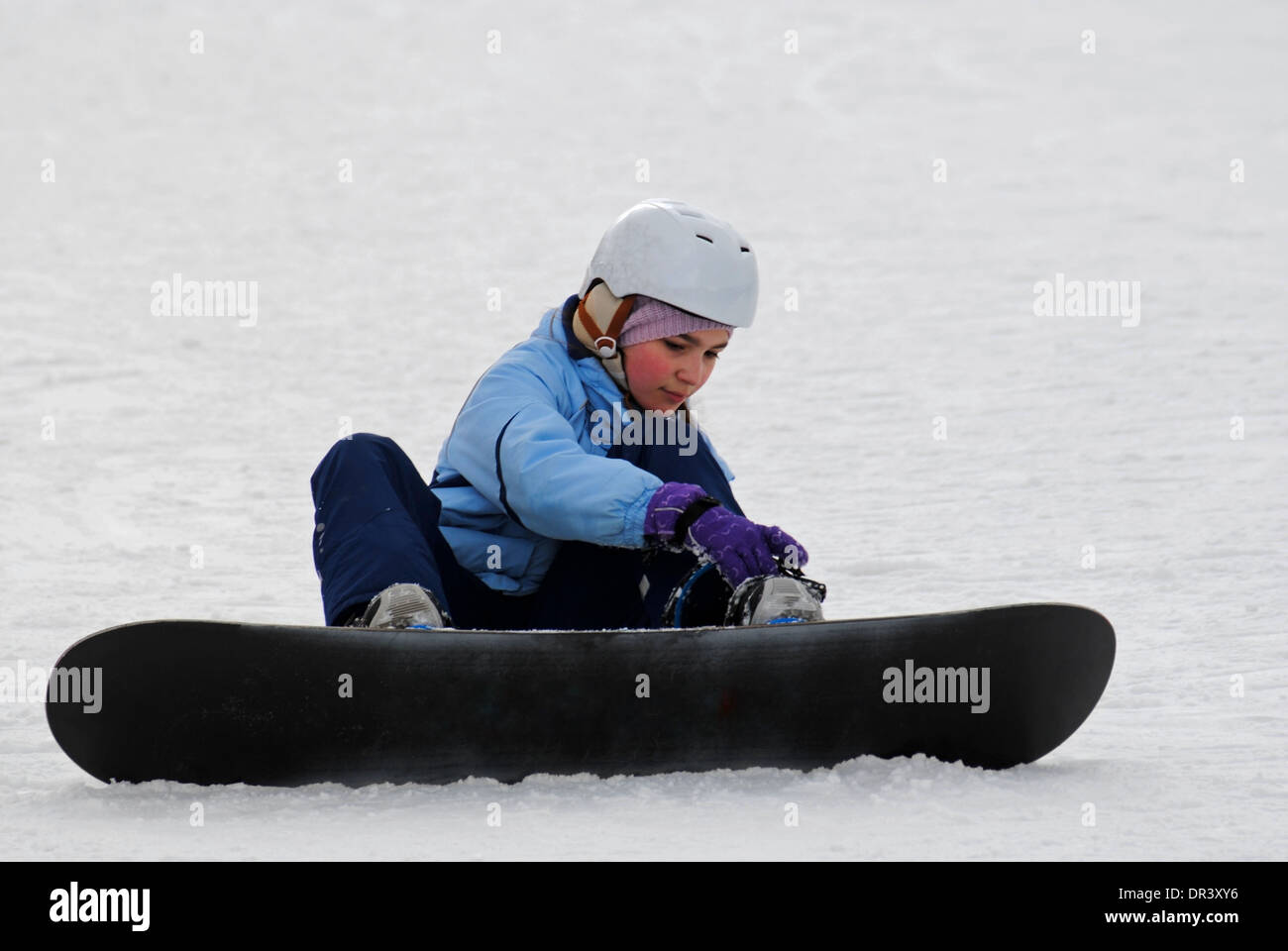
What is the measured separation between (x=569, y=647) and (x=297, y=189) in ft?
42.0

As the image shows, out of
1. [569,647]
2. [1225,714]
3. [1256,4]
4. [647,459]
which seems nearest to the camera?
[569,647]

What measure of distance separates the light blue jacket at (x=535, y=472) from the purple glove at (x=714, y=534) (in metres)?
0.04

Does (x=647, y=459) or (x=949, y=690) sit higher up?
(x=647, y=459)

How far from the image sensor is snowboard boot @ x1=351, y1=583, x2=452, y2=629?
9.67ft

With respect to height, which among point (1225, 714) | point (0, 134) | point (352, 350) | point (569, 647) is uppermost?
point (0, 134)

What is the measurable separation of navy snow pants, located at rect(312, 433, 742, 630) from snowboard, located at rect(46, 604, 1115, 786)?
0.22m

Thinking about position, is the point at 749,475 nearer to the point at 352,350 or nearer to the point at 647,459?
the point at 352,350

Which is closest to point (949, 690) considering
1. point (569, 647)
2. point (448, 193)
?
point (569, 647)

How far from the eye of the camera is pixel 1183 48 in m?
19.1
